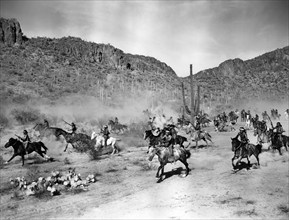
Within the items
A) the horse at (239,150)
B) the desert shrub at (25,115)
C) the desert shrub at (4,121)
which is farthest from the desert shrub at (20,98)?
the horse at (239,150)

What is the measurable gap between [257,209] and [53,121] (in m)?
25.5

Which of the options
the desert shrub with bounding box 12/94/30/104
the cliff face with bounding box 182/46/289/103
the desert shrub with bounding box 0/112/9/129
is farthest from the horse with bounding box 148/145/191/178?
the cliff face with bounding box 182/46/289/103

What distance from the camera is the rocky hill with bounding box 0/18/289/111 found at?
46438mm

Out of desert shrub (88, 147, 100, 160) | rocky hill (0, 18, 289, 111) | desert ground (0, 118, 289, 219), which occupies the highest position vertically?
rocky hill (0, 18, 289, 111)

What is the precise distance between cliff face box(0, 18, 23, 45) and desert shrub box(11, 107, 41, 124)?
3604cm

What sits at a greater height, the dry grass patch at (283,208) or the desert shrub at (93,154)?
the desert shrub at (93,154)

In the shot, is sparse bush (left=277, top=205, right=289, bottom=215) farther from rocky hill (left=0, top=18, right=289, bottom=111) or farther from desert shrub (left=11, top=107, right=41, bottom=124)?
rocky hill (left=0, top=18, right=289, bottom=111)

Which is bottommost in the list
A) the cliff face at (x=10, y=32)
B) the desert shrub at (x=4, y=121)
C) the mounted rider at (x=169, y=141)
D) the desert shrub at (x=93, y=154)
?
the desert shrub at (x=93, y=154)

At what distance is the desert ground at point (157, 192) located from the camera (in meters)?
9.72

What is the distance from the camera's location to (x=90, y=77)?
198 feet

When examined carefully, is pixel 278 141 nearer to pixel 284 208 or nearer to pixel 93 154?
pixel 284 208

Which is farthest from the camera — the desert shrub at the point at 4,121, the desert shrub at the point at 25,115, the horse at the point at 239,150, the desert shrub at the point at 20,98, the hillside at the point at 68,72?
the hillside at the point at 68,72

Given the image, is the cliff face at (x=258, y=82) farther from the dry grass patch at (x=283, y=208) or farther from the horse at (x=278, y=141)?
the dry grass patch at (x=283, y=208)

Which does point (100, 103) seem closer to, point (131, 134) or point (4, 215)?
point (131, 134)
